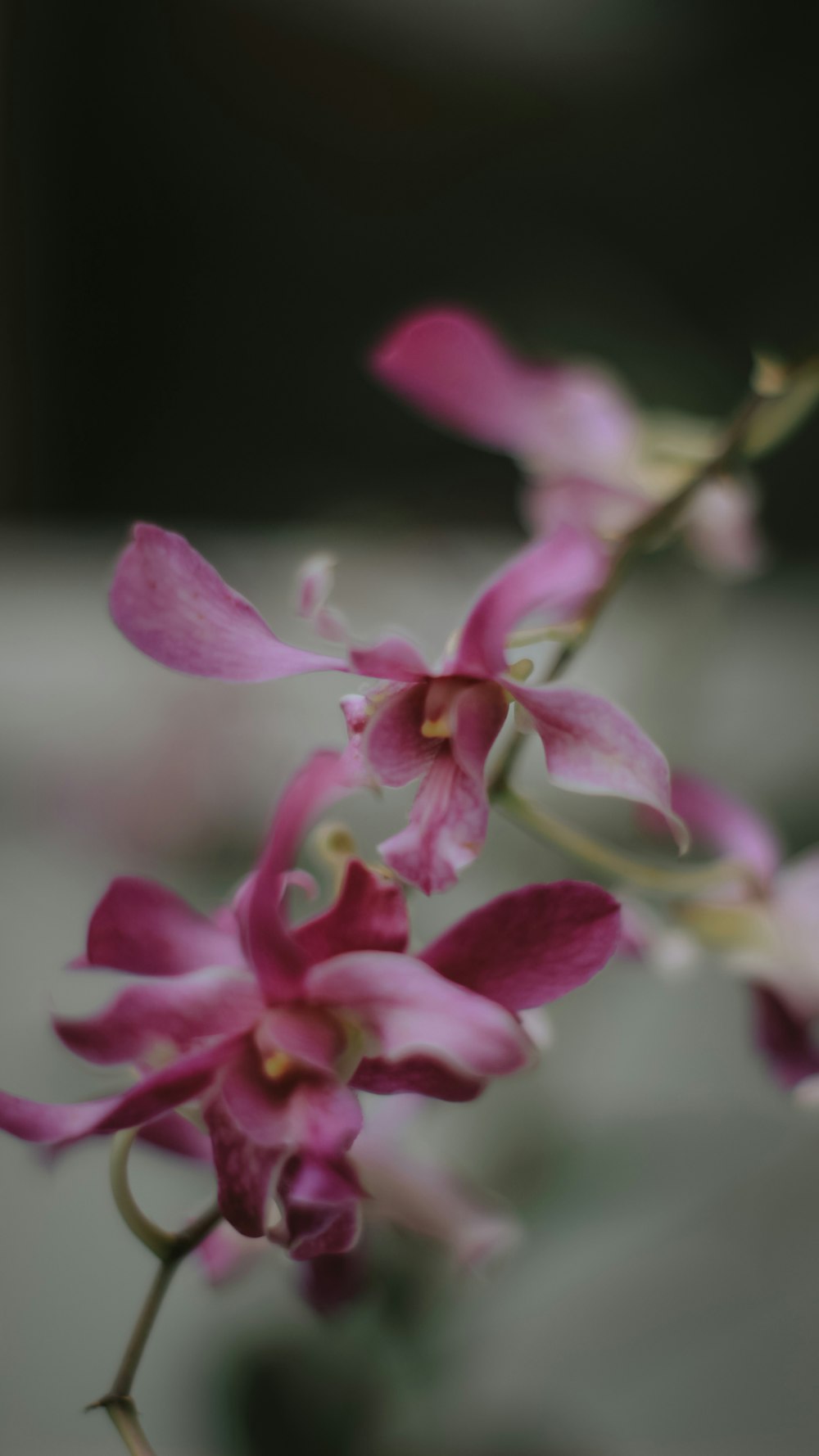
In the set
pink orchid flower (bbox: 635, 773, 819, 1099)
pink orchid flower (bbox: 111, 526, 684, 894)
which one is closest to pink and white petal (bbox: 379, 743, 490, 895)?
pink orchid flower (bbox: 111, 526, 684, 894)

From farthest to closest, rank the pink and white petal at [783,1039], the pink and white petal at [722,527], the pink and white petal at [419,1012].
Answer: the pink and white petal at [722,527]
the pink and white petal at [783,1039]
the pink and white petal at [419,1012]

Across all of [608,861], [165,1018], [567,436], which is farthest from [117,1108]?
[567,436]

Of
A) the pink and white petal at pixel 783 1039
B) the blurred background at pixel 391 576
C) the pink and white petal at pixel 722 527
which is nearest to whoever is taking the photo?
the pink and white petal at pixel 783 1039

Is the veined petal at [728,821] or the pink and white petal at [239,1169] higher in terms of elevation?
the veined petal at [728,821]

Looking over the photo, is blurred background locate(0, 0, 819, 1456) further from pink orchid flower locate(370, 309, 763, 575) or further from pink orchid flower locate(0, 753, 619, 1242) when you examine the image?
pink orchid flower locate(370, 309, 763, 575)

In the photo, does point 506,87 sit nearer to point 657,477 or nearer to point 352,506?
point 352,506

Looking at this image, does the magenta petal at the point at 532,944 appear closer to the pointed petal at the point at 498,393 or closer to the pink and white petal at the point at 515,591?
the pink and white petal at the point at 515,591

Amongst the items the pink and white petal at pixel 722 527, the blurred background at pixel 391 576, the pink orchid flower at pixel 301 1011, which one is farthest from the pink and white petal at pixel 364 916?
the pink and white petal at pixel 722 527

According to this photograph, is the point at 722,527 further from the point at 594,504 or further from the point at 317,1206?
the point at 317,1206

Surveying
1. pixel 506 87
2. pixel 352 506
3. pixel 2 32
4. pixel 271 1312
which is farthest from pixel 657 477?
pixel 2 32
